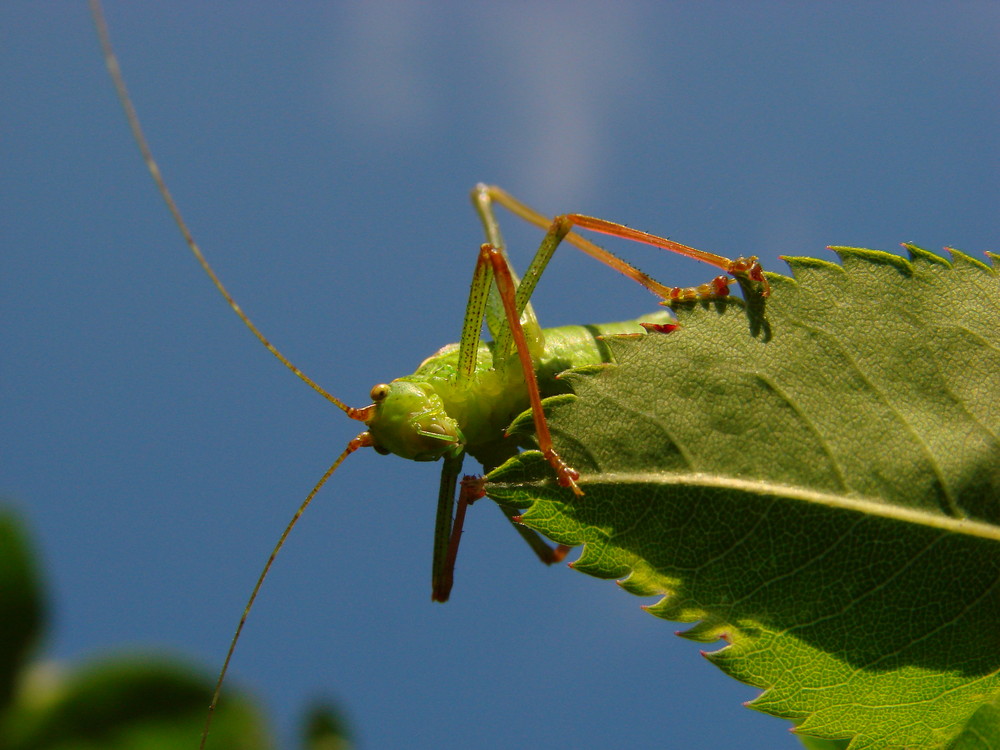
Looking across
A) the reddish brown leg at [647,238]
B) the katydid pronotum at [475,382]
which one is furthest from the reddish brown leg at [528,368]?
the reddish brown leg at [647,238]

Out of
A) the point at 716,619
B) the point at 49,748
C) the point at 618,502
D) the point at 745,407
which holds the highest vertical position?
the point at 745,407

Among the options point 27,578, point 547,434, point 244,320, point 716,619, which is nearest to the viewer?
point 716,619

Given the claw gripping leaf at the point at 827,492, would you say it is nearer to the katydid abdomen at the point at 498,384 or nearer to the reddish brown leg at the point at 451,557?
the reddish brown leg at the point at 451,557

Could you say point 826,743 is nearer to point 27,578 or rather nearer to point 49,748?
point 49,748

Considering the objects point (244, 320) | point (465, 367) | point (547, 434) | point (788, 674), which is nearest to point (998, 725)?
point (788, 674)

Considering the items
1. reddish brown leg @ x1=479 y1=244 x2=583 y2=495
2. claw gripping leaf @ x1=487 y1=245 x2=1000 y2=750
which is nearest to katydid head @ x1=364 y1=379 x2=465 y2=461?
reddish brown leg @ x1=479 y1=244 x2=583 y2=495

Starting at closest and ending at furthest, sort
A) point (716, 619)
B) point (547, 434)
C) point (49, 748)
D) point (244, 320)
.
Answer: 1. point (716, 619)
2. point (547, 434)
3. point (244, 320)
4. point (49, 748)

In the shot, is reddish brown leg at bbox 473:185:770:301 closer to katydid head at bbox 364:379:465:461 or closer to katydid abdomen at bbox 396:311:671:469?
katydid abdomen at bbox 396:311:671:469
